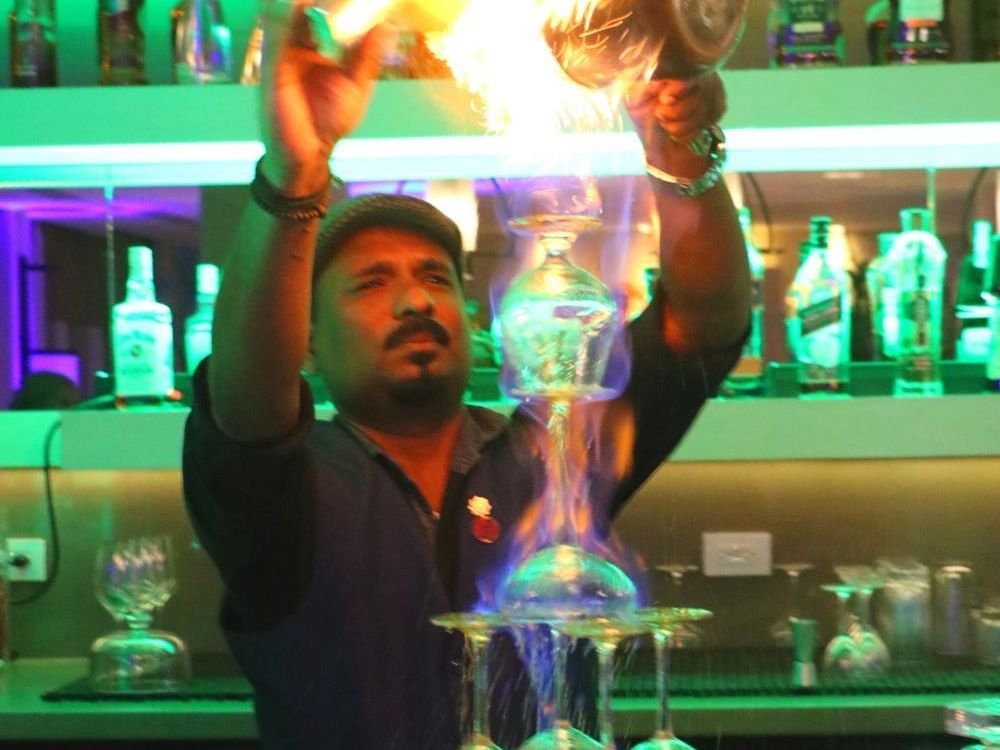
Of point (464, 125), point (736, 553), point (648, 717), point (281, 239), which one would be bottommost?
point (648, 717)

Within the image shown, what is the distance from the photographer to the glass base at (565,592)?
65 centimetres

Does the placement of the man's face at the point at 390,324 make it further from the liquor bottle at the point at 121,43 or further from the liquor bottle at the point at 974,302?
the liquor bottle at the point at 974,302

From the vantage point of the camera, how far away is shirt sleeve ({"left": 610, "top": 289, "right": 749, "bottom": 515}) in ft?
4.01

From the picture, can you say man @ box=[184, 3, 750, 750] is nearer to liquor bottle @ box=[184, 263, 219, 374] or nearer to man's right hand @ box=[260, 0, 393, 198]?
man's right hand @ box=[260, 0, 393, 198]

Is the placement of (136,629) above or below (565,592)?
below

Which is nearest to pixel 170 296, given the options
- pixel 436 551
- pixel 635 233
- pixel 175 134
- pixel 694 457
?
pixel 175 134

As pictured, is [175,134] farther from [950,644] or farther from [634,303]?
[950,644]

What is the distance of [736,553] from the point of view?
2.32 meters

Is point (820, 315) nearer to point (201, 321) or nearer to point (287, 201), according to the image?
point (201, 321)

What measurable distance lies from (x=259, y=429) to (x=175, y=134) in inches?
40.7

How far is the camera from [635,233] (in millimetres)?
2234

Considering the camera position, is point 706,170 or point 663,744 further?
point 706,170

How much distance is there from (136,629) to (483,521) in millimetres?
1058

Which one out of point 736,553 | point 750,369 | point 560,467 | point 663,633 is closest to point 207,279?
point 750,369
